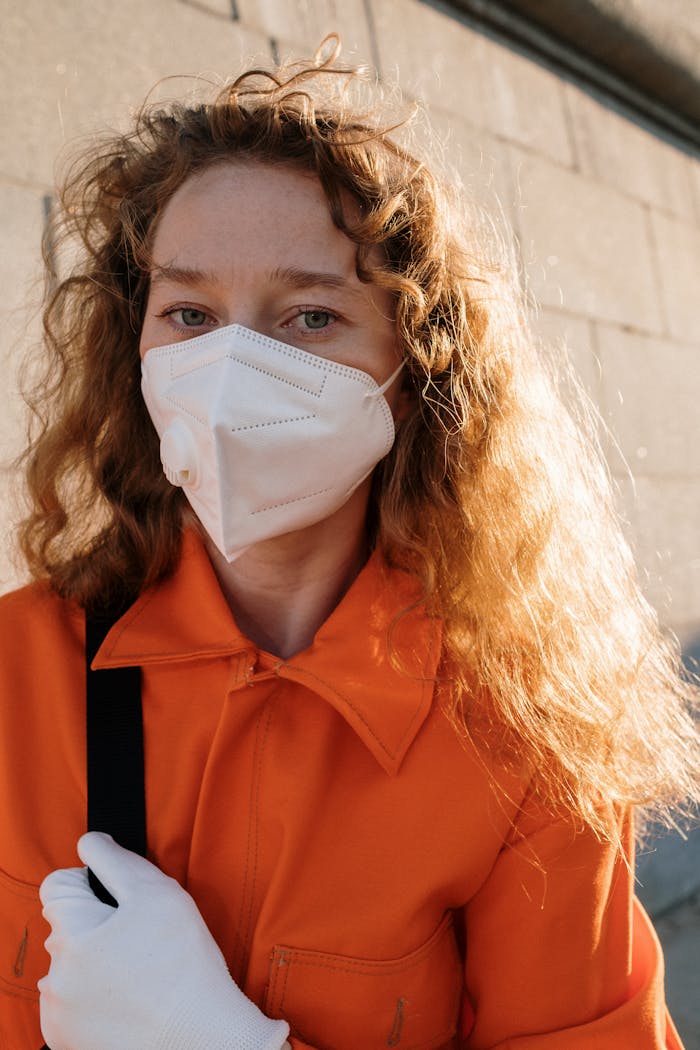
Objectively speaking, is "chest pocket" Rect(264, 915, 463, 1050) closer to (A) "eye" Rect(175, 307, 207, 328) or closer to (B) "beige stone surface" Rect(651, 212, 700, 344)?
(A) "eye" Rect(175, 307, 207, 328)

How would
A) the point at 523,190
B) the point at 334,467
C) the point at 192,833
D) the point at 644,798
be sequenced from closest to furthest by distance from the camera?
1. the point at 192,833
2. the point at 334,467
3. the point at 644,798
4. the point at 523,190

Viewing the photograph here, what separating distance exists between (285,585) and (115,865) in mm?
563

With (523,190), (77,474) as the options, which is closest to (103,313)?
(77,474)

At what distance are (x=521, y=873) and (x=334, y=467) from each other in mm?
746

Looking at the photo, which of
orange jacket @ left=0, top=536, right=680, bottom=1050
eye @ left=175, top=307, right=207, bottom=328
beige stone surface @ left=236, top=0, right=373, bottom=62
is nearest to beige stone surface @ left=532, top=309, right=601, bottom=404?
beige stone surface @ left=236, top=0, right=373, bottom=62

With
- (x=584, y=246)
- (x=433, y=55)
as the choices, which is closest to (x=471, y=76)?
(x=433, y=55)

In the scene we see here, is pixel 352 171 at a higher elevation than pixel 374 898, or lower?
higher

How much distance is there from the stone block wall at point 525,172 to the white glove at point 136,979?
0.97m

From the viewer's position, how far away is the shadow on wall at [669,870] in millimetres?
3477

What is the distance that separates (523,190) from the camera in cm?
353

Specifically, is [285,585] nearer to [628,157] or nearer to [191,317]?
[191,317]

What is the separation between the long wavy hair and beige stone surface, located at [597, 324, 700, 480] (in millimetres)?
1806

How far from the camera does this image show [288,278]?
156 cm

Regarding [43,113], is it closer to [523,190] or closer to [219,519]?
[219,519]
